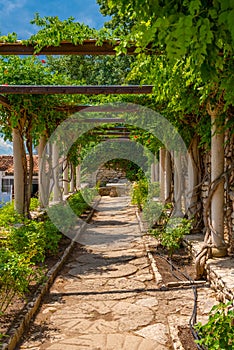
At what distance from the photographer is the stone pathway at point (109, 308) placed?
12.0ft

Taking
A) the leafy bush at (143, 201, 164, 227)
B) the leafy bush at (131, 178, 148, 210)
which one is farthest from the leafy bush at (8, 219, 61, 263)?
the leafy bush at (131, 178, 148, 210)

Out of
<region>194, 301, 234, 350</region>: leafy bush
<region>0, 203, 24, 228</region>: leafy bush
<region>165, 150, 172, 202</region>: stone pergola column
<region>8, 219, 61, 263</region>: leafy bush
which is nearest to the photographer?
<region>194, 301, 234, 350</region>: leafy bush

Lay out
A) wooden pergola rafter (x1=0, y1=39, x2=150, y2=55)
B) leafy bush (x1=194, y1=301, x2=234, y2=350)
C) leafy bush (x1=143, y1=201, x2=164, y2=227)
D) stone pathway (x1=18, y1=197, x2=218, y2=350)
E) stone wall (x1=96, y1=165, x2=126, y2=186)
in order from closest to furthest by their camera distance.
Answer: leafy bush (x1=194, y1=301, x2=234, y2=350) → stone pathway (x1=18, y1=197, x2=218, y2=350) → wooden pergola rafter (x1=0, y1=39, x2=150, y2=55) → leafy bush (x1=143, y1=201, x2=164, y2=227) → stone wall (x1=96, y1=165, x2=126, y2=186)

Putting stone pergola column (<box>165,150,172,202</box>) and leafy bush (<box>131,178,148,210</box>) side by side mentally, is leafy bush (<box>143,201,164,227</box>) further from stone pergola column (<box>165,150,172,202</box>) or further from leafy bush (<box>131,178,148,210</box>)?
leafy bush (<box>131,178,148,210</box>)

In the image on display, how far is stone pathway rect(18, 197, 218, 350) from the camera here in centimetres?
365

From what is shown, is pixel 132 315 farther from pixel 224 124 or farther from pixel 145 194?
pixel 145 194

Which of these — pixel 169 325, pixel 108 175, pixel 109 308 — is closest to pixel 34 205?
pixel 109 308

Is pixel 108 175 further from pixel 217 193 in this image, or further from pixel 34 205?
pixel 217 193

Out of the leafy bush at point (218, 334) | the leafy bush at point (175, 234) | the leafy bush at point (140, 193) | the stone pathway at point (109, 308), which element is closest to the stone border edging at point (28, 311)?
the stone pathway at point (109, 308)

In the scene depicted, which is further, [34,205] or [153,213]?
[153,213]

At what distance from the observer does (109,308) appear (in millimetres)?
4535

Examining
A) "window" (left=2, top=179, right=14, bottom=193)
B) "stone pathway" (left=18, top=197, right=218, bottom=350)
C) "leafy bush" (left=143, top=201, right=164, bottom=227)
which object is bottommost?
"stone pathway" (left=18, top=197, right=218, bottom=350)

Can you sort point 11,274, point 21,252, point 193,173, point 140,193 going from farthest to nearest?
point 140,193 < point 193,173 < point 21,252 < point 11,274

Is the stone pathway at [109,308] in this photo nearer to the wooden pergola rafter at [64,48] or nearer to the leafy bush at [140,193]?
the wooden pergola rafter at [64,48]
